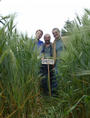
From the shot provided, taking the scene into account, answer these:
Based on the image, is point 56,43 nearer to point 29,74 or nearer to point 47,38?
point 47,38

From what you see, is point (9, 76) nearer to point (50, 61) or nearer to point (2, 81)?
point (2, 81)

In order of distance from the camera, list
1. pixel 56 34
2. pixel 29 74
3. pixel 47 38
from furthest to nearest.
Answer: pixel 47 38
pixel 56 34
pixel 29 74

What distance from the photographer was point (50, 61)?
9.44 ft

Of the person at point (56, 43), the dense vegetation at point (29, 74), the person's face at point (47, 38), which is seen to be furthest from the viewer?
the person's face at point (47, 38)

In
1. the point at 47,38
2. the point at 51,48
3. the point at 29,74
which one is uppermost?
the point at 47,38

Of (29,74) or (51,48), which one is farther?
(51,48)

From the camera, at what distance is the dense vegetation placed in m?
1.53

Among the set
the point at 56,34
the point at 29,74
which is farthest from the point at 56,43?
the point at 29,74

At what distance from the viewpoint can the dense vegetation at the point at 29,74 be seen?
1.53 metres

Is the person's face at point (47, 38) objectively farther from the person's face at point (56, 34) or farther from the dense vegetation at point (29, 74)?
the dense vegetation at point (29, 74)

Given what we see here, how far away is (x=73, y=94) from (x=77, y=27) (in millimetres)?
626

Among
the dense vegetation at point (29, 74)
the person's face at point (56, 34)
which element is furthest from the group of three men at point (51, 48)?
the dense vegetation at point (29, 74)

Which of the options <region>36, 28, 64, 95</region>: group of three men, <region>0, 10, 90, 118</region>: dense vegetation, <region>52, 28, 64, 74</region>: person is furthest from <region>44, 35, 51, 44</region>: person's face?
<region>0, 10, 90, 118</region>: dense vegetation

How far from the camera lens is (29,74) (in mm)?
1754
